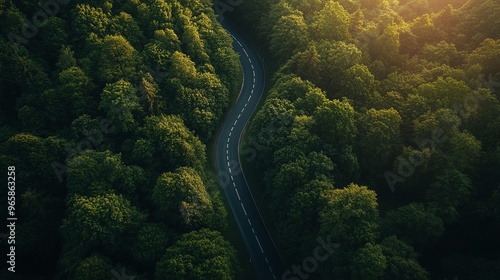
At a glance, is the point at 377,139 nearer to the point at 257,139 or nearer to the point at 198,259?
the point at 257,139

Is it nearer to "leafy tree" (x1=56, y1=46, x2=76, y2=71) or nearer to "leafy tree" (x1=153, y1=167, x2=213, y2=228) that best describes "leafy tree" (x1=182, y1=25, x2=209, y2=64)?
"leafy tree" (x1=56, y1=46, x2=76, y2=71)

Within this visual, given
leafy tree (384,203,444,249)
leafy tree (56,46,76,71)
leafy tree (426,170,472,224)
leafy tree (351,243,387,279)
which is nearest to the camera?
leafy tree (351,243,387,279)

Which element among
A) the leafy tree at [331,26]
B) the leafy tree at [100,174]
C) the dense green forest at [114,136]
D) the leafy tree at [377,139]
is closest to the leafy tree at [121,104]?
the dense green forest at [114,136]

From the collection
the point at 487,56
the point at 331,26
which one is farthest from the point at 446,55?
the point at 331,26

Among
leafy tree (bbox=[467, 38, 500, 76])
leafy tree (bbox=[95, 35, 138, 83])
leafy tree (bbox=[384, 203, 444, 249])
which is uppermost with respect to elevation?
leafy tree (bbox=[467, 38, 500, 76])

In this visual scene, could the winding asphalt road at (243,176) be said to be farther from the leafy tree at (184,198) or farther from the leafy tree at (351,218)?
the leafy tree at (351,218)

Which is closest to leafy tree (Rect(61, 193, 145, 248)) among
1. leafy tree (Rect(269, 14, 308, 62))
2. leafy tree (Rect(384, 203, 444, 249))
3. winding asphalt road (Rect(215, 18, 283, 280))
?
winding asphalt road (Rect(215, 18, 283, 280))

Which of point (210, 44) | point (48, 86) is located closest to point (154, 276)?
point (48, 86)

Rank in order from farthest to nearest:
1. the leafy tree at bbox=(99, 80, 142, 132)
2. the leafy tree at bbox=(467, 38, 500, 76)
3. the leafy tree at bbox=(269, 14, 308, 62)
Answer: the leafy tree at bbox=(269, 14, 308, 62) → the leafy tree at bbox=(467, 38, 500, 76) → the leafy tree at bbox=(99, 80, 142, 132)
